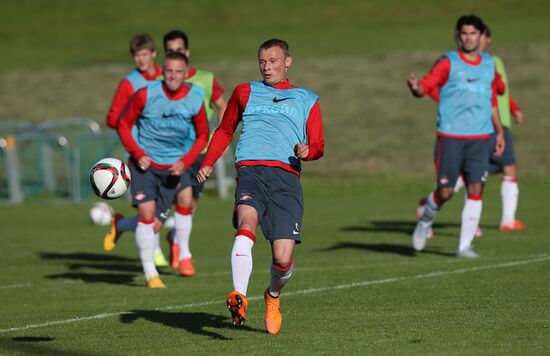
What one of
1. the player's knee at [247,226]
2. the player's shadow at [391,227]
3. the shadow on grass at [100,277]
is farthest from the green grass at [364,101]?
the player's knee at [247,226]

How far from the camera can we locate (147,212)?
12906 millimetres

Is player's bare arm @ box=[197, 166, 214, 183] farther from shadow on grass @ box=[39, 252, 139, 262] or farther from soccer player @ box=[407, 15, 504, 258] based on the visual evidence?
shadow on grass @ box=[39, 252, 139, 262]

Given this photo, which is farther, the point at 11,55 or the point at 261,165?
the point at 11,55

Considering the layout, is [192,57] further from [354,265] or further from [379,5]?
[354,265]

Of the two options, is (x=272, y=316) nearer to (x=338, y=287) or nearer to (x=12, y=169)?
(x=338, y=287)

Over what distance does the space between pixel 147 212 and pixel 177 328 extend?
3.15 metres

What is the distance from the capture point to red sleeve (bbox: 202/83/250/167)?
31.7 feet

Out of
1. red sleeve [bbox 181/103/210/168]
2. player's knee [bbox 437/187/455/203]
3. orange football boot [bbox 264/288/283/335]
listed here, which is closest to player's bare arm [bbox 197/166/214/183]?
orange football boot [bbox 264/288/283/335]

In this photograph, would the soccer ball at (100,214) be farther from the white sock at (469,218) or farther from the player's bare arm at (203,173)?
the player's bare arm at (203,173)

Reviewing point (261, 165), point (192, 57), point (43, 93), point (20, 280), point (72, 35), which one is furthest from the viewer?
point (72, 35)

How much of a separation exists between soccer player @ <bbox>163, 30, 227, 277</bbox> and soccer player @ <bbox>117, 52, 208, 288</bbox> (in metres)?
0.42

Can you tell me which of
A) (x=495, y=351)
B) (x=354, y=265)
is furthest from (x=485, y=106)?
(x=495, y=351)

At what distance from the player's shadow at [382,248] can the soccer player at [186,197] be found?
2400 millimetres

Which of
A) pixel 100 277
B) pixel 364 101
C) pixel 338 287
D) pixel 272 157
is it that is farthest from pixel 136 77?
pixel 364 101
